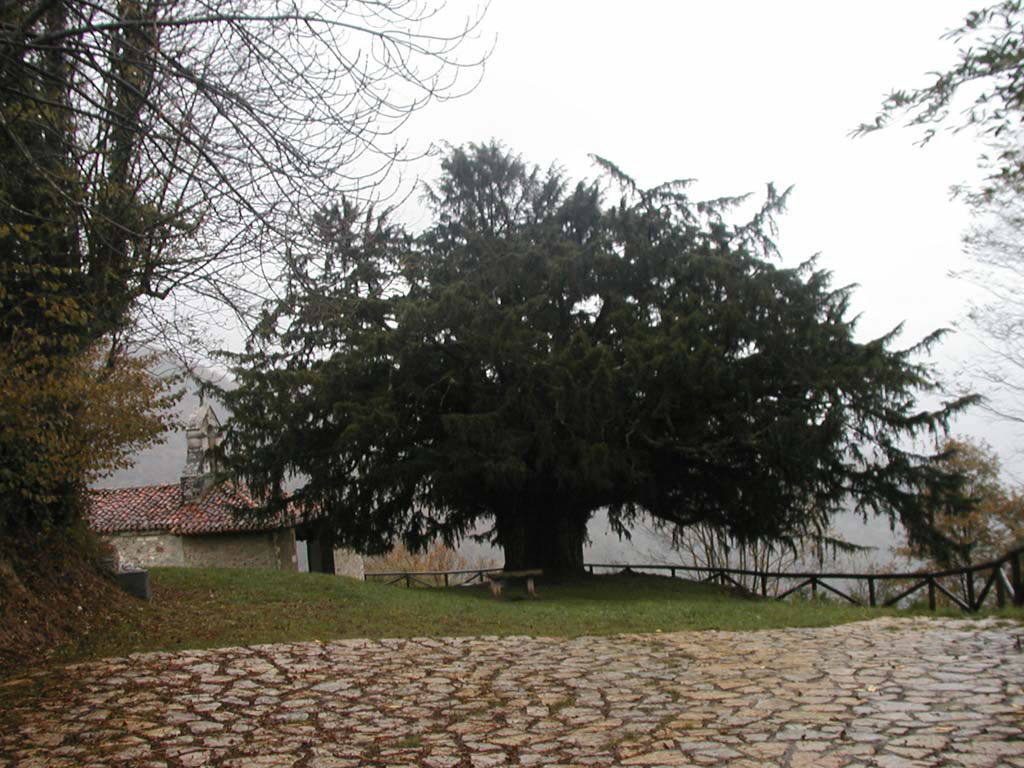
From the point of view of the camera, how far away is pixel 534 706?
6566 millimetres

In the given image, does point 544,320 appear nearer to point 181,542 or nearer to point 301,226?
point 301,226

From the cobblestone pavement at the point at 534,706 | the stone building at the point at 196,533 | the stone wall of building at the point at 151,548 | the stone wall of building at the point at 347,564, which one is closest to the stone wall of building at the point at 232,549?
the stone building at the point at 196,533

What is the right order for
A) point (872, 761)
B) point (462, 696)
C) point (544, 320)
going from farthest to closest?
point (544, 320), point (462, 696), point (872, 761)

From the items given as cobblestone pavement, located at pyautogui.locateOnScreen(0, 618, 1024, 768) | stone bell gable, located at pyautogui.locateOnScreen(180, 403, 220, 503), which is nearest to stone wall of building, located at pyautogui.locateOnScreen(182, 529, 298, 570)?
stone bell gable, located at pyautogui.locateOnScreen(180, 403, 220, 503)

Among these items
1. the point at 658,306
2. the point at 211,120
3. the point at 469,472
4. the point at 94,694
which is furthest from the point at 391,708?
the point at 658,306

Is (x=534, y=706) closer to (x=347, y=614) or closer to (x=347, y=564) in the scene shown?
(x=347, y=614)

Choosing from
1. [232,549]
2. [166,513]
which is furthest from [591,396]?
[166,513]

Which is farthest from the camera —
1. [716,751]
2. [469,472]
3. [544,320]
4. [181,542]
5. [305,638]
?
[181,542]

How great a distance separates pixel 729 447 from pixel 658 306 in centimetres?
339

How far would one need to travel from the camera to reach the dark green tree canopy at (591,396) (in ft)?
57.0

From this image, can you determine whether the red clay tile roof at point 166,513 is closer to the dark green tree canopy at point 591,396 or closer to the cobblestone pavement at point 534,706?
the dark green tree canopy at point 591,396

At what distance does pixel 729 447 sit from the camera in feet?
59.4

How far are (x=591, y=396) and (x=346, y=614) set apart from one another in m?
6.70

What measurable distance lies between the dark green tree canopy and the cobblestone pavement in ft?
27.0
